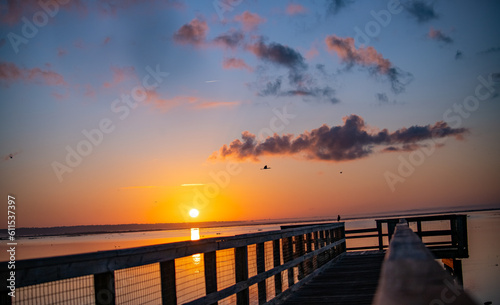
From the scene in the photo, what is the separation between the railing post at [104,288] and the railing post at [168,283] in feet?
3.04

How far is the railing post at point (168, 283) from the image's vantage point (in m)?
5.04

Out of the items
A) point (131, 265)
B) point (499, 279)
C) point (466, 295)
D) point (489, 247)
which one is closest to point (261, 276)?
point (131, 265)

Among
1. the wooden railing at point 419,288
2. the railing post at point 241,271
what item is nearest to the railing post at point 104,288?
the wooden railing at point 419,288

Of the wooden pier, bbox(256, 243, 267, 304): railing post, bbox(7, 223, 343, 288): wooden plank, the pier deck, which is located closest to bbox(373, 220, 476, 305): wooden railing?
the wooden pier

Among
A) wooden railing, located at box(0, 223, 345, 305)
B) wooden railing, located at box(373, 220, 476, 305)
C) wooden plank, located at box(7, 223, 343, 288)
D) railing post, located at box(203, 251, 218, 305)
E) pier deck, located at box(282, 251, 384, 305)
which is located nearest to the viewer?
wooden railing, located at box(373, 220, 476, 305)

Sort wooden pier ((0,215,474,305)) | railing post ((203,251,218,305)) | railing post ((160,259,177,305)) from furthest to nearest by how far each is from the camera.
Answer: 1. railing post ((203,251,218,305))
2. railing post ((160,259,177,305))
3. wooden pier ((0,215,474,305))

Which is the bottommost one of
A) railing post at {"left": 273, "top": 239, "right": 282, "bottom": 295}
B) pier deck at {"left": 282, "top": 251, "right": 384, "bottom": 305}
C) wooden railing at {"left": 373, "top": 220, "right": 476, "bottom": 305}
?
pier deck at {"left": 282, "top": 251, "right": 384, "bottom": 305}

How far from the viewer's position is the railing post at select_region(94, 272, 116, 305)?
13.5 feet

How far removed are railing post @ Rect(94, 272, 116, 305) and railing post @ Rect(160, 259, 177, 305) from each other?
925 millimetres

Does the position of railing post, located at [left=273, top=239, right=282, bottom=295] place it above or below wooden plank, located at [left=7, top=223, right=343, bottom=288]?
below

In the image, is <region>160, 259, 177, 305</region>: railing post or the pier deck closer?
<region>160, 259, 177, 305</region>: railing post

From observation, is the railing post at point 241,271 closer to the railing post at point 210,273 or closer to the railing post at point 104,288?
the railing post at point 210,273

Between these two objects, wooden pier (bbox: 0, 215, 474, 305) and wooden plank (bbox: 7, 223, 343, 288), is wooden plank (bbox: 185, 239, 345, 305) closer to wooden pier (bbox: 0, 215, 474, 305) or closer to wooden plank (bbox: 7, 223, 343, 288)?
wooden pier (bbox: 0, 215, 474, 305)

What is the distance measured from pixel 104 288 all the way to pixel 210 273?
2.18 m
